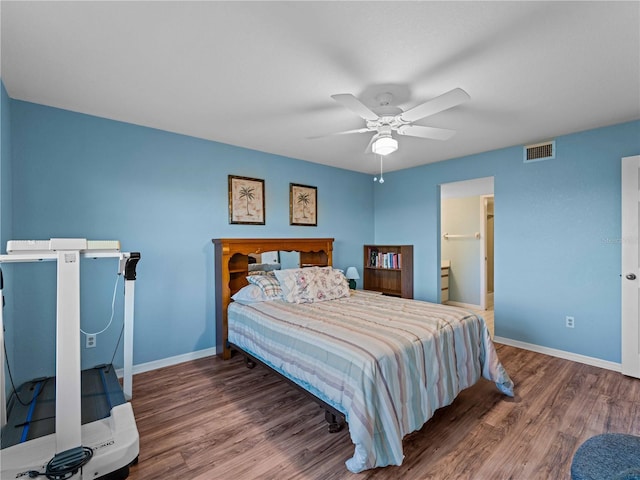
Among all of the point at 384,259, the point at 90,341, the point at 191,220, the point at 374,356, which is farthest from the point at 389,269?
the point at 90,341

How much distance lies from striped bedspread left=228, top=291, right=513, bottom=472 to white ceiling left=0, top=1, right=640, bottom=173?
1764 mm

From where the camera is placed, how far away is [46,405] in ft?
7.02

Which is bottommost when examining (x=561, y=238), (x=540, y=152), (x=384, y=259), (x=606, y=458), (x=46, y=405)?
(x=46, y=405)

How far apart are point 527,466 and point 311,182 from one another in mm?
3675

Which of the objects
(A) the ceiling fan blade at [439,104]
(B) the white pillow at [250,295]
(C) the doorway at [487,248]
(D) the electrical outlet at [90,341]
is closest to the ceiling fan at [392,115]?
(A) the ceiling fan blade at [439,104]

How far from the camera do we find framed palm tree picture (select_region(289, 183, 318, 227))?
418cm

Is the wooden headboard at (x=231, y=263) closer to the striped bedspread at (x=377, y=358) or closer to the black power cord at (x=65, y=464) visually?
the striped bedspread at (x=377, y=358)

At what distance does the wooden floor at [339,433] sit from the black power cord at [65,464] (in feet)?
1.04

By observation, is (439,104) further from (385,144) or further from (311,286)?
(311,286)

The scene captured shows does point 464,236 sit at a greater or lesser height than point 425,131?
lesser

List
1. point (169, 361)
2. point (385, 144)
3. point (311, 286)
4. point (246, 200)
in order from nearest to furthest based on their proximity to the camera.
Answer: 1. point (385, 144)
2. point (169, 361)
3. point (311, 286)
4. point (246, 200)

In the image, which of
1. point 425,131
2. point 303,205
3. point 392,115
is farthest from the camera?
point 303,205

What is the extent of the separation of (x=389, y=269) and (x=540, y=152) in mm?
2493

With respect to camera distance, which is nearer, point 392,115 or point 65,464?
point 65,464
